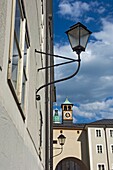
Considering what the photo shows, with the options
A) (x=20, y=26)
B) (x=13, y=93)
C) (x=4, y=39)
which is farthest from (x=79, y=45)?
(x=4, y=39)

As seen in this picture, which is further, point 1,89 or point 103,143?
point 103,143

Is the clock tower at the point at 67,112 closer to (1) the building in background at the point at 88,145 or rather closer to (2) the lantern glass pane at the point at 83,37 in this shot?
(1) the building in background at the point at 88,145

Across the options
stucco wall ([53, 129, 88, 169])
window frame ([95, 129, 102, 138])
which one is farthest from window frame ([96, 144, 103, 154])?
stucco wall ([53, 129, 88, 169])

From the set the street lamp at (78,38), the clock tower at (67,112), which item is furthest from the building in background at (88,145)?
the street lamp at (78,38)

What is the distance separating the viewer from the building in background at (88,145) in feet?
100.0

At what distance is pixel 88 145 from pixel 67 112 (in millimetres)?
16681

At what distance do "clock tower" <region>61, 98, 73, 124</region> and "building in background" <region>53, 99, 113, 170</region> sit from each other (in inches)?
487

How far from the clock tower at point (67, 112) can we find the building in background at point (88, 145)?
12.4 metres

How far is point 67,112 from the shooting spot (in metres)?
47.5

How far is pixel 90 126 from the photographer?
106 ft

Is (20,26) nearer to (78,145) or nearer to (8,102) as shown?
(8,102)

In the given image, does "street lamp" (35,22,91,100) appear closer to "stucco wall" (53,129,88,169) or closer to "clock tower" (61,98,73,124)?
"stucco wall" (53,129,88,169)

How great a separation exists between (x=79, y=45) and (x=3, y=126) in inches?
104

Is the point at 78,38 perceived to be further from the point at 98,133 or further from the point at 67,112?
the point at 67,112
